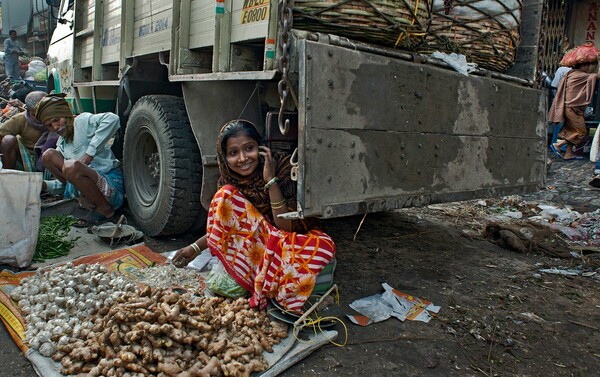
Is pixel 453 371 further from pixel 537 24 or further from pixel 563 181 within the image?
pixel 563 181

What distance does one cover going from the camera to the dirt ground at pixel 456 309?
203 centimetres

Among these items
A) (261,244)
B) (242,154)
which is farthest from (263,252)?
(242,154)

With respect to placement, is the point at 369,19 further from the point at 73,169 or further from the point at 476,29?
the point at 73,169

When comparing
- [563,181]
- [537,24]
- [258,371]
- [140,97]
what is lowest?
[258,371]

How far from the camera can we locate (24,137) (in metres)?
4.80

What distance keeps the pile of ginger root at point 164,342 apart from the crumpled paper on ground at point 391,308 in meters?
0.52

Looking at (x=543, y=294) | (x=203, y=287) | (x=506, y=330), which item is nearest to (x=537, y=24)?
(x=543, y=294)

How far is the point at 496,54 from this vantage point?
306 centimetres

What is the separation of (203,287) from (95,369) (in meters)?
0.94

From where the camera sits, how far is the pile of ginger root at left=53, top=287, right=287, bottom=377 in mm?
1791

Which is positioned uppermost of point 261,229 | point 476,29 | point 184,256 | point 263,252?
point 476,29

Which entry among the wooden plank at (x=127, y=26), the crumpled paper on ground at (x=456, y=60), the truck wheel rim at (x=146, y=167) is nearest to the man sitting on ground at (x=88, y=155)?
the truck wheel rim at (x=146, y=167)

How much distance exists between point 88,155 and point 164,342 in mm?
2586

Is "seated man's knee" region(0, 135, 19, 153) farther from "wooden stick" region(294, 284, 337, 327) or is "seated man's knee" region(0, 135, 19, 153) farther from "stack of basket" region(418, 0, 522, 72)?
"stack of basket" region(418, 0, 522, 72)
